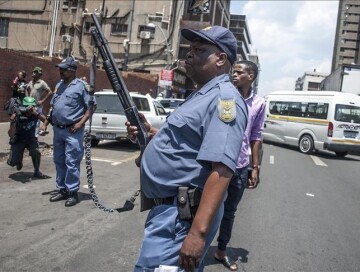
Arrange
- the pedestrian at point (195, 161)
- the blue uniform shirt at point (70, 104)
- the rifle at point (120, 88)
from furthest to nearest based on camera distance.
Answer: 1. the blue uniform shirt at point (70, 104)
2. the rifle at point (120, 88)
3. the pedestrian at point (195, 161)

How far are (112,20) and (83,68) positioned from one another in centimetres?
1570

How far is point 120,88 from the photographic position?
2.64 m

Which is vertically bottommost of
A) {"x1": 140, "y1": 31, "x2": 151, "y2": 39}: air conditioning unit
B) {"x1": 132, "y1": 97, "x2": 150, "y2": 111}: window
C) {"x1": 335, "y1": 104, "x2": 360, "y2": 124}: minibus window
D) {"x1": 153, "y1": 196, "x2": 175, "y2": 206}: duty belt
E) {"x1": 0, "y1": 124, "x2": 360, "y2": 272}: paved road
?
{"x1": 0, "y1": 124, "x2": 360, "y2": 272}: paved road

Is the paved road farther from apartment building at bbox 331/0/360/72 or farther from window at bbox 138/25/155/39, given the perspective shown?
apartment building at bbox 331/0/360/72

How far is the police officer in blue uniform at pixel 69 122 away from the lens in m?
5.32

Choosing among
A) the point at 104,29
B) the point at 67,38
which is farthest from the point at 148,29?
the point at 67,38

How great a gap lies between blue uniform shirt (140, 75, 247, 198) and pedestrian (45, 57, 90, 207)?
3.51 meters

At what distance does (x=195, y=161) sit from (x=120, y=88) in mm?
899

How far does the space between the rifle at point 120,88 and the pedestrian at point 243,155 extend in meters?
1.42

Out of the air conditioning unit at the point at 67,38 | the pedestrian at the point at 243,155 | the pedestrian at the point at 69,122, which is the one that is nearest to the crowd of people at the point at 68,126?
the pedestrian at the point at 69,122

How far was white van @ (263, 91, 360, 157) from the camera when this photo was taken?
14.5m

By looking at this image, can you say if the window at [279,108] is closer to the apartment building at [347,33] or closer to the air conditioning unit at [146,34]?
the air conditioning unit at [146,34]

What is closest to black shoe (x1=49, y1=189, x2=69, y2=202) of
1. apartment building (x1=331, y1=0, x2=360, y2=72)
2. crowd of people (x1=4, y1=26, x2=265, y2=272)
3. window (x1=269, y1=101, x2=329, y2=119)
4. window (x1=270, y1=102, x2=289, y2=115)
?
crowd of people (x1=4, y1=26, x2=265, y2=272)

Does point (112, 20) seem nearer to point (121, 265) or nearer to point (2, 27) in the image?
point (2, 27)
